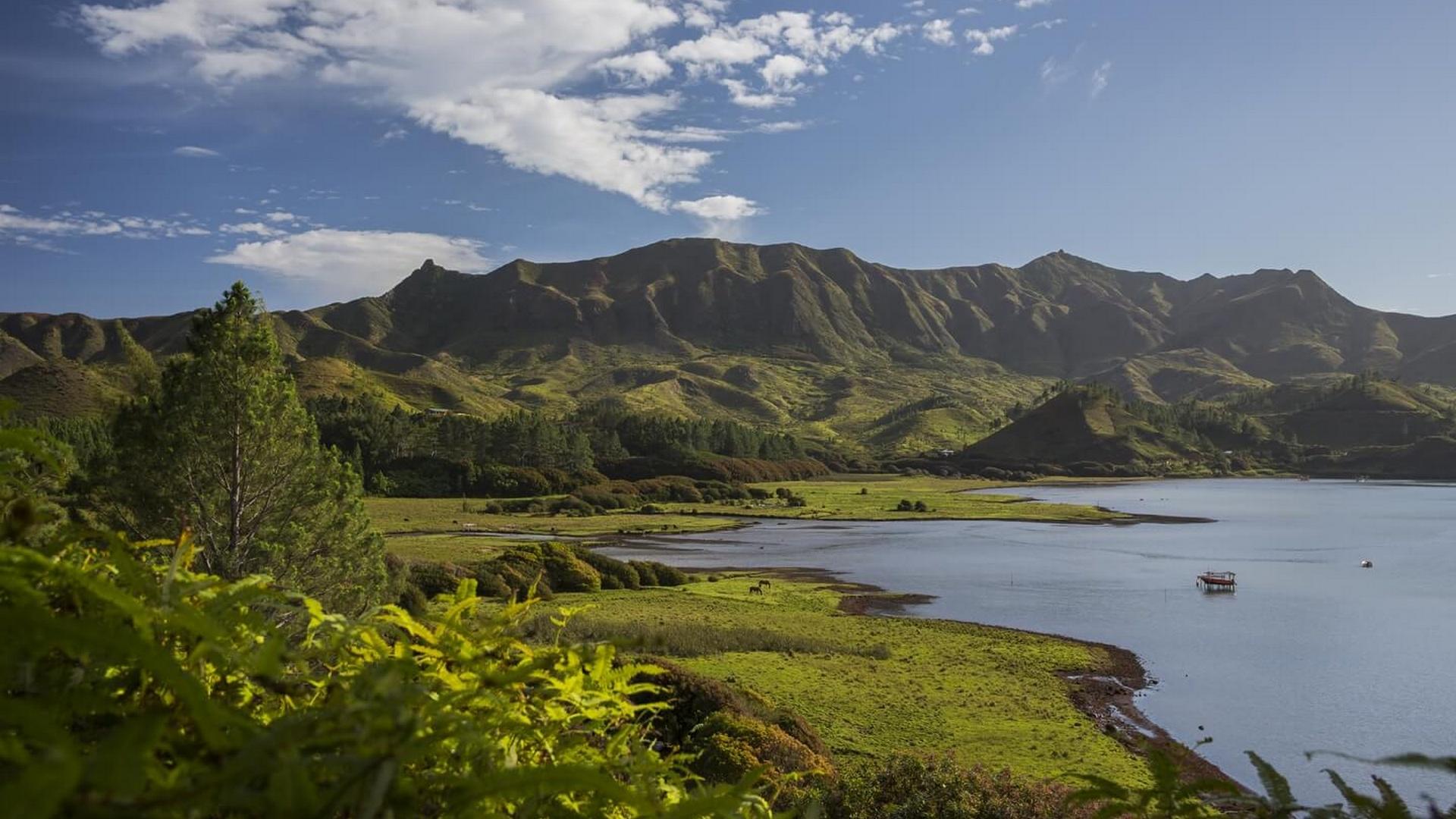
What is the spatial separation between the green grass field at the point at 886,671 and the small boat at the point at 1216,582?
20.8 metres

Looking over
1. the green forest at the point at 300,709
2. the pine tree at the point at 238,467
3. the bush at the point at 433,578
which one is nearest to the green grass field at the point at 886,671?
the bush at the point at 433,578

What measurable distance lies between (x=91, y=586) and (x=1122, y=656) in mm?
43367

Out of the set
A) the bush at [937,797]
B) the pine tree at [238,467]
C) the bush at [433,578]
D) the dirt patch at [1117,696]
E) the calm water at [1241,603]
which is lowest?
the calm water at [1241,603]

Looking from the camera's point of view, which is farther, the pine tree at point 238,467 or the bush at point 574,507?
the bush at point 574,507

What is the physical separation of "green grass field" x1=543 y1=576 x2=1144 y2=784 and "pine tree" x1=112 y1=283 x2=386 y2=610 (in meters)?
6.95

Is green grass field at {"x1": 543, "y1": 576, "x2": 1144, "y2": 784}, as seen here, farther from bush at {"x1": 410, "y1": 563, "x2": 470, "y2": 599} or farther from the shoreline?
bush at {"x1": 410, "y1": 563, "x2": 470, "y2": 599}

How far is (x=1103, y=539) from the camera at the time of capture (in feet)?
285

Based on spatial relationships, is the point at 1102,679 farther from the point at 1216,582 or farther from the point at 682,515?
the point at 682,515

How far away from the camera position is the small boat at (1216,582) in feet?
187

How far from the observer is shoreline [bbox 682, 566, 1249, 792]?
1083 inches

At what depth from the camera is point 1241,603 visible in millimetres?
52906

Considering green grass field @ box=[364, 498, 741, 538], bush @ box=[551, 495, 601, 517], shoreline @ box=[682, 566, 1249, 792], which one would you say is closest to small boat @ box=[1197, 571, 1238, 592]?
shoreline @ box=[682, 566, 1249, 792]

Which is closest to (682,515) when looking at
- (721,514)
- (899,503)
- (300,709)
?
(721,514)

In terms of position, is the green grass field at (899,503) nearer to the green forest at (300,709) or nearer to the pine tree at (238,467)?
the pine tree at (238,467)
